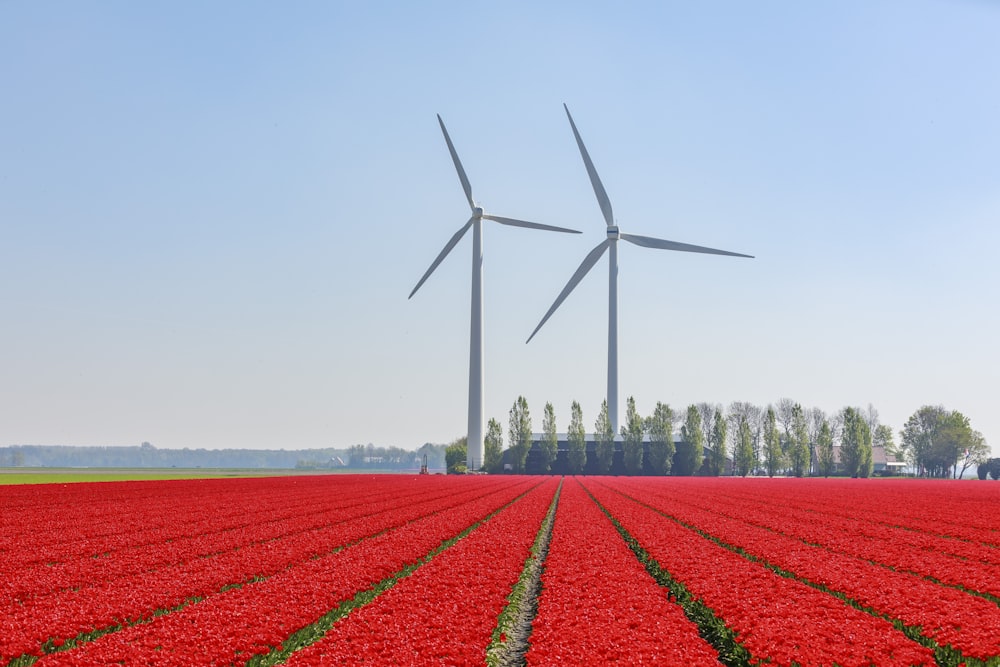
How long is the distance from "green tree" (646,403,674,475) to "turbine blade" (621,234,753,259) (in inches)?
1489

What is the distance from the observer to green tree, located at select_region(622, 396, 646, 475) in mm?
133250

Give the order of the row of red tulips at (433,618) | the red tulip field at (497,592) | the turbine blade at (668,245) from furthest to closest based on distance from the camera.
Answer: the turbine blade at (668,245)
the red tulip field at (497,592)
the row of red tulips at (433,618)

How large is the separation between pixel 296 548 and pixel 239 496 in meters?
30.2

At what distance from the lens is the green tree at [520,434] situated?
5113 inches

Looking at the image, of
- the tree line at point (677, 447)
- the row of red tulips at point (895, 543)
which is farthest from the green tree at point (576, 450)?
the row of red tulips at point (895, 543)

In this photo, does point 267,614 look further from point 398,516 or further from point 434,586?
point 398,516

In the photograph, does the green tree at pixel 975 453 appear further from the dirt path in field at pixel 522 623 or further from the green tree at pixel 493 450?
the dirt path in field at pixel 522 623

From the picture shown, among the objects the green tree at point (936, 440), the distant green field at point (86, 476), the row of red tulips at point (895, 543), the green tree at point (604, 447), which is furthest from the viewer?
the green tree at point (936, 440)

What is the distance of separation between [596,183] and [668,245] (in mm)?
12764

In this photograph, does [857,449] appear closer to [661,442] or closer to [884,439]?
[661,442]

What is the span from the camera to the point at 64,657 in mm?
10766

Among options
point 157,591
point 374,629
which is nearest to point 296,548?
point 157,591

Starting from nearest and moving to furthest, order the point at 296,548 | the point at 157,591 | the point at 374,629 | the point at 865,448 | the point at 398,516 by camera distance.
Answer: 1. the point at 374,629
2. the point at 157,591
3. the point at 296,548
4. the point at 398,516
5. the point at 865,448

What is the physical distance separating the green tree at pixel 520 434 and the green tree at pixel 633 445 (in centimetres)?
1649
